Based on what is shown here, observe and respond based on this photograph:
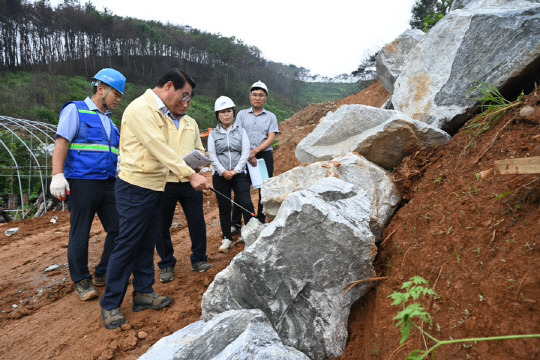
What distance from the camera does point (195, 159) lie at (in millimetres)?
3324

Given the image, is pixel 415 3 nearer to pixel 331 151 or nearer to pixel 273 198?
pixel 331 151

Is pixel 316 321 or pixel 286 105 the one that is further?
pixel 286 105

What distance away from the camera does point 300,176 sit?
3240mm

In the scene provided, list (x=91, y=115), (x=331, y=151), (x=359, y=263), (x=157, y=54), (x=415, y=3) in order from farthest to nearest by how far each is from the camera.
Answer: (x=157, y=54) → (x=415, y=3) → (x=331, y=151) → (x=91, y=115) → (x=359, y=263)

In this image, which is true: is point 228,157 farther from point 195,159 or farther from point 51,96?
point 51,96

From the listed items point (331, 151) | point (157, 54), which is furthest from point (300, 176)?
point (157, 54)

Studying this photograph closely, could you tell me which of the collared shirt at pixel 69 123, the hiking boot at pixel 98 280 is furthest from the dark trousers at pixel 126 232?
the hiking boot at pixel 98 280

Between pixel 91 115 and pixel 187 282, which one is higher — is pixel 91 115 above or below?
above

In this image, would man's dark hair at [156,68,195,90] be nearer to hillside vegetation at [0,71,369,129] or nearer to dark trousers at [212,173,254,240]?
dark trousers at [212,173,254,240]

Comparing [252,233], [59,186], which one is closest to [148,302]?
[252,233]

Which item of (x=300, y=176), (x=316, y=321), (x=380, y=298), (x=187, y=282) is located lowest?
(x=187, y=282)

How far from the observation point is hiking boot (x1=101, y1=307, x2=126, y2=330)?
8.91 ft

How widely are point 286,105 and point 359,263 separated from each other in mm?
29666

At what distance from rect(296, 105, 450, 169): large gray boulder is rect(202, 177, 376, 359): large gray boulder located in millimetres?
1290
